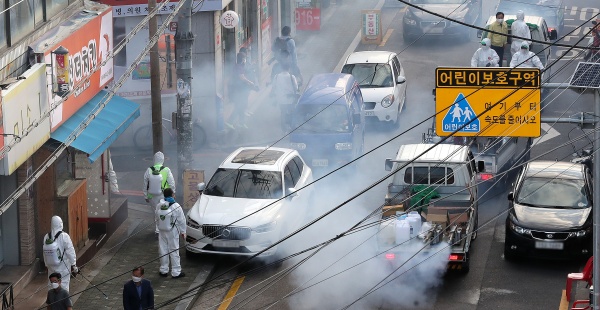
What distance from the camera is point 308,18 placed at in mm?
40344

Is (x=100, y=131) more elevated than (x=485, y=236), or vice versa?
(x=100, y=131)

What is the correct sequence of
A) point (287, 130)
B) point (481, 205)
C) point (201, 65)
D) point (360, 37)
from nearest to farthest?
point (481, 205) < point (287, 130) < point (201, 65) < point (360, 37)

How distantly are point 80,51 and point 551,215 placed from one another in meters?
8.10

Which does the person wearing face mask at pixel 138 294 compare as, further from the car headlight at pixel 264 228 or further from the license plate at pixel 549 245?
the license plate at pixel 549 245

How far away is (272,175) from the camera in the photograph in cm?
2128

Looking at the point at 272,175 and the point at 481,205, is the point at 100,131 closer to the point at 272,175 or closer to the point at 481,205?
the point at 272,175

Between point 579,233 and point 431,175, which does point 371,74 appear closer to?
point 431,175

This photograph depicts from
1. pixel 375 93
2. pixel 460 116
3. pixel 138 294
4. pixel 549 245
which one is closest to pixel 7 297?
pixel 138 294

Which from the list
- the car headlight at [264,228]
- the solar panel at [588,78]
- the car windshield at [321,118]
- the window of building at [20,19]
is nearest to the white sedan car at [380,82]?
the car windshield at [321,118]

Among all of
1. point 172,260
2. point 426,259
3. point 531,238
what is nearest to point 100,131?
point 172,260

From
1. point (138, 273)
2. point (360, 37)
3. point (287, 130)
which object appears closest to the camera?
point (138, 273)

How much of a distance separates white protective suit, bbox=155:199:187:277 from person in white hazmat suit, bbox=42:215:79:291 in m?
1.94

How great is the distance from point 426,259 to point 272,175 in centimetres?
359

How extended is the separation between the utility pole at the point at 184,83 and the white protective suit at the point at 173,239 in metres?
3.37
